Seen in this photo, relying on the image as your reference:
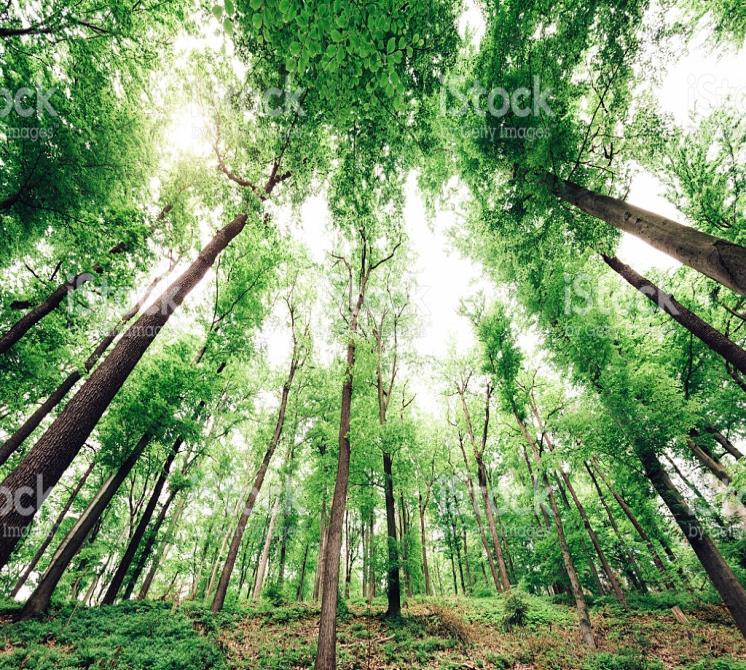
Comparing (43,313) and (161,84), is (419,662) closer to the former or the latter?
(43,313)

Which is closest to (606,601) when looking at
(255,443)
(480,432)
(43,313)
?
(480,432)

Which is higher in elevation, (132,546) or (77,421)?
(132,546)

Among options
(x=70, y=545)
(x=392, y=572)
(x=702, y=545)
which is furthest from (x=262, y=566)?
(x=702, y=545)

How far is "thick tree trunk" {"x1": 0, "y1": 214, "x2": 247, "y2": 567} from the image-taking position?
351 centimetres

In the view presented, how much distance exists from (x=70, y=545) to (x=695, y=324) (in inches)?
702

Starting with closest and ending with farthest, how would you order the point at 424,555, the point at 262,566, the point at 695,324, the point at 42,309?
the point at 695,324 < the point at 42,309 < the point at 262,566 < the point at 424,555

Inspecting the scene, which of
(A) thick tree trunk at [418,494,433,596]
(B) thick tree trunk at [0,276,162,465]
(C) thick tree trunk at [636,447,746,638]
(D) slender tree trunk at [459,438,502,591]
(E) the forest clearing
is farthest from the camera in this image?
(A) thick tree trunk at [418,494,433,596]

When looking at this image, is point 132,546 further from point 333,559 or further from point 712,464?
point 712,464

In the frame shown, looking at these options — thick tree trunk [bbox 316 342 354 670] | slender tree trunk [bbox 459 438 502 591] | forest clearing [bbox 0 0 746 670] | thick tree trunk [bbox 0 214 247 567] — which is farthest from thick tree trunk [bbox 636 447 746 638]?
thick tree trunk [bbox 0 214 247 567]

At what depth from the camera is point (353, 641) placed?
8.25 m

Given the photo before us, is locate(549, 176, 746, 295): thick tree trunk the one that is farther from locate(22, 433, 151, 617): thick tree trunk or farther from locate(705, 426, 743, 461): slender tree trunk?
locate(22, 433, 151, 617): thick tree trunk

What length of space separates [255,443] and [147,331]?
36.6ft

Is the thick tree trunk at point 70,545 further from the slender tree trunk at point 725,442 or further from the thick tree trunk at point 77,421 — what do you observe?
the slender tree trunk at point 725,442

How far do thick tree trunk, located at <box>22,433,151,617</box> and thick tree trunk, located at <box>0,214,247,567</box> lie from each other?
264 inches
